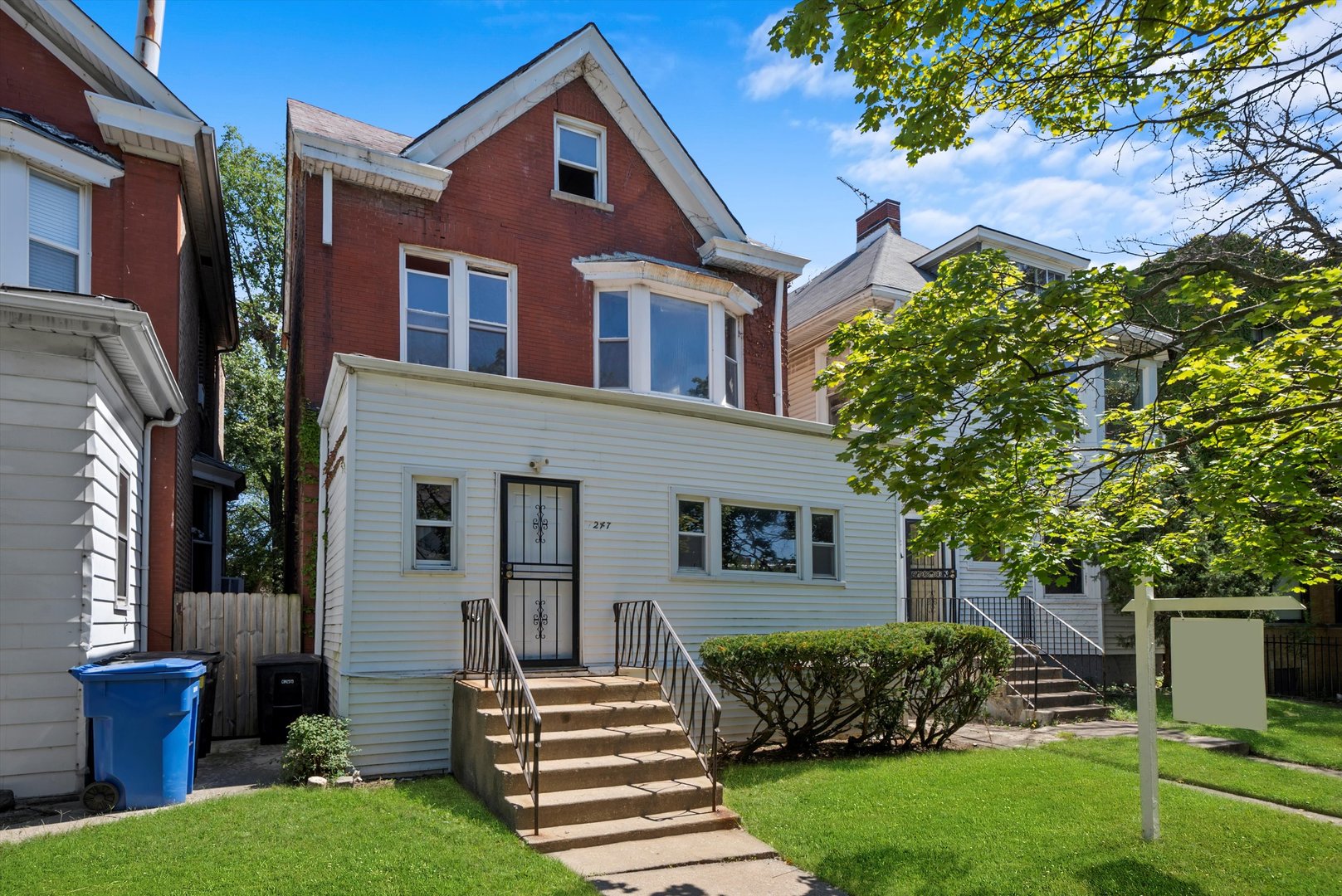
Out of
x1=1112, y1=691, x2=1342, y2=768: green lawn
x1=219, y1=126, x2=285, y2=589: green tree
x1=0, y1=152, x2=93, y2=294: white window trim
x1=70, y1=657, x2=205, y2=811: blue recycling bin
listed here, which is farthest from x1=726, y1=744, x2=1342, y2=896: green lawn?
x1=219, y1=126, x2=285, y2=589: green tree

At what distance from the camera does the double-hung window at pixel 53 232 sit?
1048 cm

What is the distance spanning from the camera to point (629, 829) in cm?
714

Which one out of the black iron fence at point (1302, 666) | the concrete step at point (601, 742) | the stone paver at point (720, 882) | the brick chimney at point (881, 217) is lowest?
the black iron fence at point (1302, 666)

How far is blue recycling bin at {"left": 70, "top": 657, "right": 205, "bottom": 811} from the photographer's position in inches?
294

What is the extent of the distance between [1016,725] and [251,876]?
35.8 feet

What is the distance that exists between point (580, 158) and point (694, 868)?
11.2m

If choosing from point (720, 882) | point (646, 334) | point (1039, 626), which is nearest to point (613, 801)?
point (720, 882)

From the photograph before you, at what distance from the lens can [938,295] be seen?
7188 mm

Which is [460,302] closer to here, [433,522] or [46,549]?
[433,522]

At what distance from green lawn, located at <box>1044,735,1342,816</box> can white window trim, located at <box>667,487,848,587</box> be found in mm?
3591

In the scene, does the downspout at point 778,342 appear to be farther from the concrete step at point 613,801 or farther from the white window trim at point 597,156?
the concrete step at point 613,801

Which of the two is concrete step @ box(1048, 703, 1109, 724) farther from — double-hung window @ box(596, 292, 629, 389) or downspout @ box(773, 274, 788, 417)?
double-hung window @ box(596, 292, 629, 389)

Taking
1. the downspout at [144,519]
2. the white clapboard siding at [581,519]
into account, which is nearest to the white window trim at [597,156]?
the white clapboard siding at [581,519]

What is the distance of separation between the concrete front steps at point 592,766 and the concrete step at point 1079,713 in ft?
25.3
